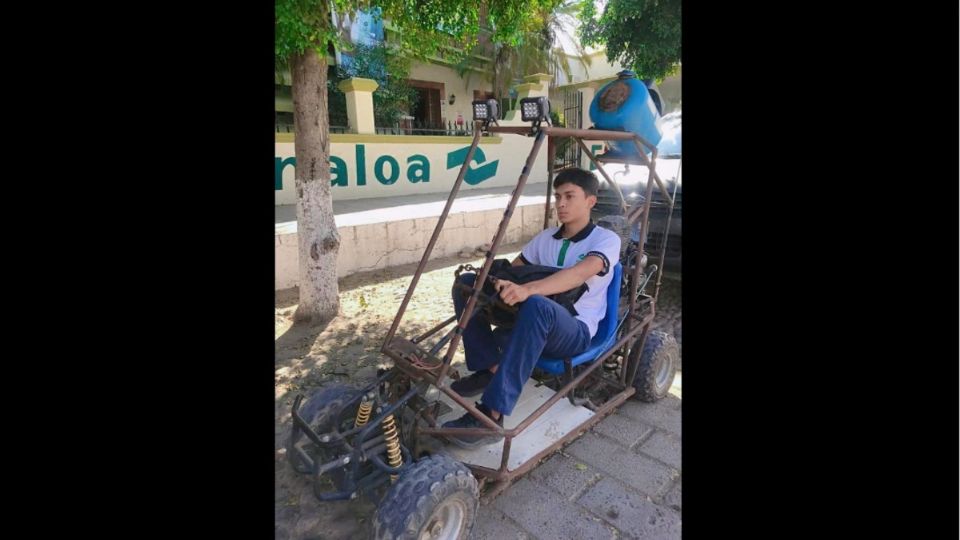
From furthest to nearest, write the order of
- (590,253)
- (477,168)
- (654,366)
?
(477,168) < (654,366) < (590,253)

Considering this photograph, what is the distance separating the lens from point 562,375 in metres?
2.81

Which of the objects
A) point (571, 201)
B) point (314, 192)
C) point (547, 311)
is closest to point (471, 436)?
point (547, 311)

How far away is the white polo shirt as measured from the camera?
261 cm

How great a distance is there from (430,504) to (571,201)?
163cm

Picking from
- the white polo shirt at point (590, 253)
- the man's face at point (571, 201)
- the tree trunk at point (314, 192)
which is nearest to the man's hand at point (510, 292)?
the white polo shirt at point (590, 253)

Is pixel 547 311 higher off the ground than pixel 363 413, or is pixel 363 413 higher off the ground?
pixel 547 311

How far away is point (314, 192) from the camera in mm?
4348

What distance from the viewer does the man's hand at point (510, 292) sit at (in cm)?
224

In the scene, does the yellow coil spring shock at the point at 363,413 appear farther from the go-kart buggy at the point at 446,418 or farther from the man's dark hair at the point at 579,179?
the man's dark hair at the point at 579,179

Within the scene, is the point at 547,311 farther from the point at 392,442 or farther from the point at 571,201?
the point at 392,442
